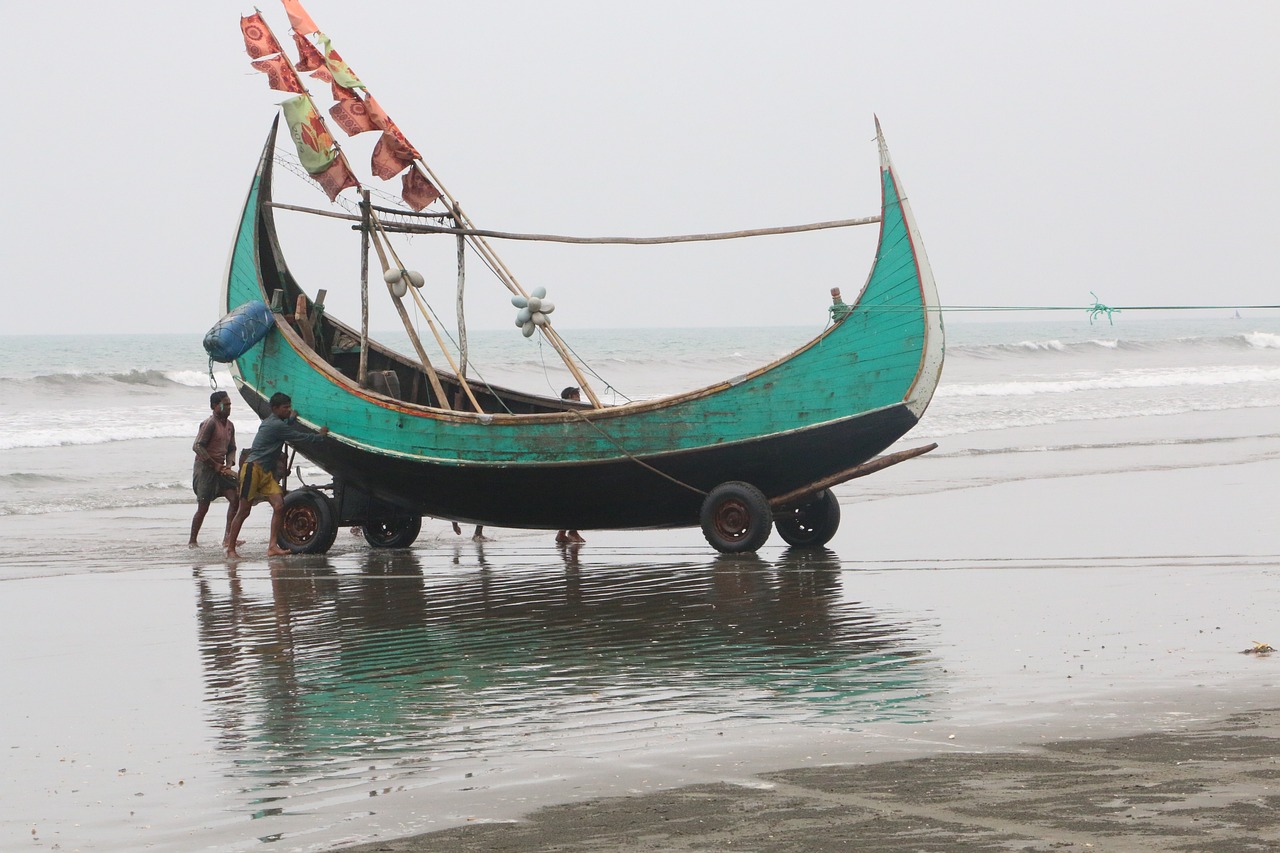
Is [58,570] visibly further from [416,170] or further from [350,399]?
[416,170]

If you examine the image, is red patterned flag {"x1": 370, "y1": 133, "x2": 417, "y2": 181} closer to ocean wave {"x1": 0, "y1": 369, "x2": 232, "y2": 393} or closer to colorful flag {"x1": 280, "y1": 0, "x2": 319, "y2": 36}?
colorful flag {"x1": 280, "y1": 0, "x2": 319, "y2": 36}

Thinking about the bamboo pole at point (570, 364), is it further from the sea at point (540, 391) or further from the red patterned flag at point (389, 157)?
the red patterned flag at point (389, 157)

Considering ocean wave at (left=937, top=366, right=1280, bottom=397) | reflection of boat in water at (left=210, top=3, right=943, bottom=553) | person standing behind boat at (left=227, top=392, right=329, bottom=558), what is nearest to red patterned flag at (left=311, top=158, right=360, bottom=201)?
reflection of boat in water at (left=210, top=3, right=943, bottom=553)

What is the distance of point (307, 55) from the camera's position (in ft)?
43.1

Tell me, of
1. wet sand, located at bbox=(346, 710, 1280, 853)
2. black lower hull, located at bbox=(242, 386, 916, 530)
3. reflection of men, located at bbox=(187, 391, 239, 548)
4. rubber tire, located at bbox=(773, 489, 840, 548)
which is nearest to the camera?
wet sand, located at bbox=(346, 710, 1280, 853)

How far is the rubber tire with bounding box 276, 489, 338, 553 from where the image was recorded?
1277 cm

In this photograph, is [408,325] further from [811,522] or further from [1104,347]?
[1104,347]

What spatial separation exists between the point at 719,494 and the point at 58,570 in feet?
17.9

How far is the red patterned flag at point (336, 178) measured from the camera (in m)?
13.1

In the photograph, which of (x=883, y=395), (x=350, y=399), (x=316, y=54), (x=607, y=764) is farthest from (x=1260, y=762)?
(x=316, y=54)

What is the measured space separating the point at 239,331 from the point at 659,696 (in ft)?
24.0

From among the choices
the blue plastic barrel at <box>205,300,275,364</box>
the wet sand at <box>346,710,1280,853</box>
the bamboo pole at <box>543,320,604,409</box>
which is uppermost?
the blue plastic barrel at <box>205,300,275,364</box>

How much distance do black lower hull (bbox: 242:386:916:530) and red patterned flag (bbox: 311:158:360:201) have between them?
2.33 metres

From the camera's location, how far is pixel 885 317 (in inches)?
440
